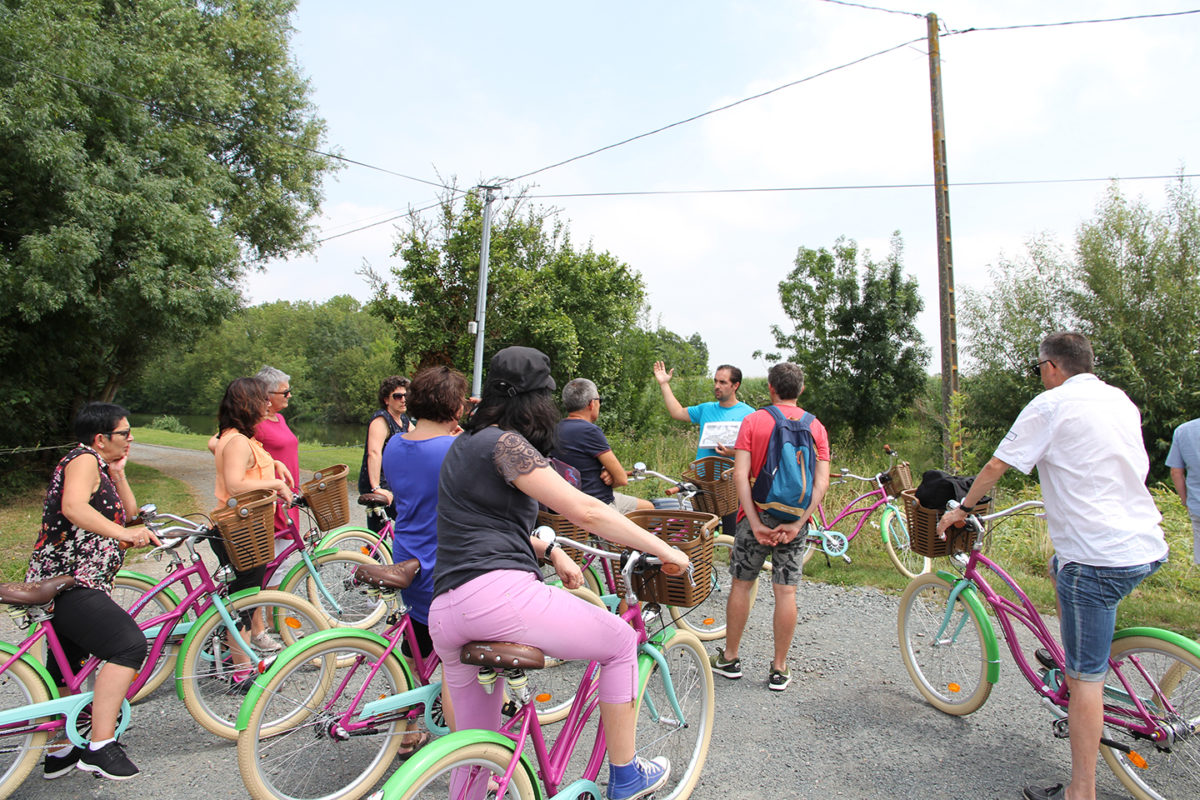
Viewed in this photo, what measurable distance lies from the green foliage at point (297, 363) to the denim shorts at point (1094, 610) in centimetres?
6467

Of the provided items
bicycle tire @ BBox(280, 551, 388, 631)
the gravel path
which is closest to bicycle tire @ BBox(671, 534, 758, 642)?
the gravel path

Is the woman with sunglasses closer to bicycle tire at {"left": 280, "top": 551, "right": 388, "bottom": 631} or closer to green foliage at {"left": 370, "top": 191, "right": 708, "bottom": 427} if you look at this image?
bicycle tire at {"left": 280, "top": 551, "right": 388, "bottom": 631}

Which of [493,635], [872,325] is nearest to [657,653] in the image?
[493,635]

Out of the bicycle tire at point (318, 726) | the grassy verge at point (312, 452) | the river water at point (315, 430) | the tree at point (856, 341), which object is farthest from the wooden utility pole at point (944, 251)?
the river water at point (315, 430)

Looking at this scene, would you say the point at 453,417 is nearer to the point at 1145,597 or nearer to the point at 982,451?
the point at 1145,597

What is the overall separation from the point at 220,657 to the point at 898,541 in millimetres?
6320

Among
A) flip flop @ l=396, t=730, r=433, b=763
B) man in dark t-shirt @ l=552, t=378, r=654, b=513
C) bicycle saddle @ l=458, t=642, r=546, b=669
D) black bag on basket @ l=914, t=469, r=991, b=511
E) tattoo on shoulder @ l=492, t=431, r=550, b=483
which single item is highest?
tattoo on shoulder @ l=492, t=431, r=550, b=483

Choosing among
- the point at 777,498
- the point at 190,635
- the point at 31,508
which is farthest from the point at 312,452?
the point at 777,498

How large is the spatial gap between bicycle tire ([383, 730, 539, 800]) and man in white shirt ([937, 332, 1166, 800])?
7.53 ft

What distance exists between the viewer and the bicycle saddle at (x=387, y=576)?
2.87 metres

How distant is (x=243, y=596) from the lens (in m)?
3.70

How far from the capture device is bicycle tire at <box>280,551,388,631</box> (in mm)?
4581

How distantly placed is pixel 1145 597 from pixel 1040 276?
20.9 metres

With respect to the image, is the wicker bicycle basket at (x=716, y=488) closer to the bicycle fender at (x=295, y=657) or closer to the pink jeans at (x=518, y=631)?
the bicycle fender at (x=295, y=657)
